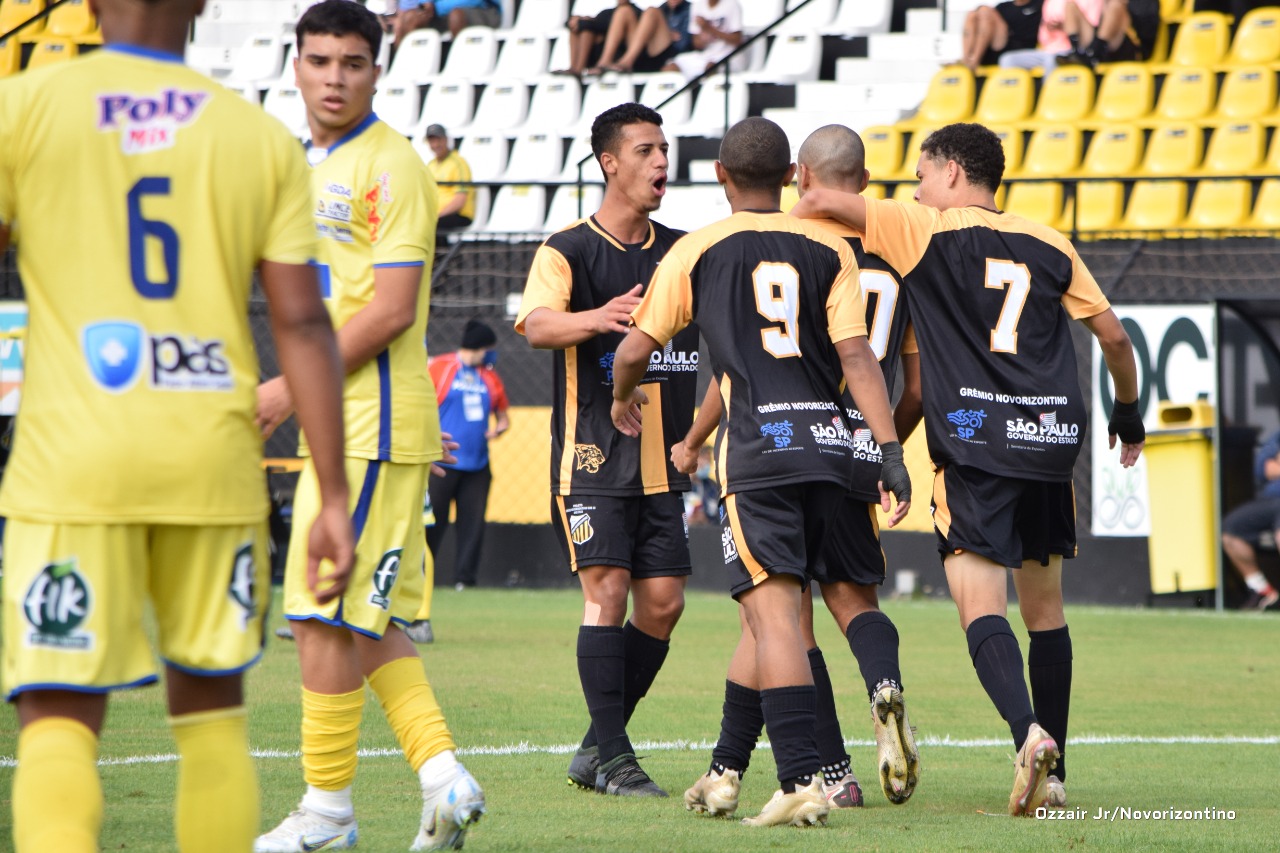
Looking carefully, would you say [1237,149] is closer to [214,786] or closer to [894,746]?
[894,746]

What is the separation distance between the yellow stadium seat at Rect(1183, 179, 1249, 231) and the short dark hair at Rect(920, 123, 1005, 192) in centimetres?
1114

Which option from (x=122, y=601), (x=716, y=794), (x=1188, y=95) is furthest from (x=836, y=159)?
(x=1188, y=95)

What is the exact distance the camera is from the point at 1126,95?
719 inches

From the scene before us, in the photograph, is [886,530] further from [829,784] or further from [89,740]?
[89,740]

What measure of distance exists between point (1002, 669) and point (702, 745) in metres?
1.73

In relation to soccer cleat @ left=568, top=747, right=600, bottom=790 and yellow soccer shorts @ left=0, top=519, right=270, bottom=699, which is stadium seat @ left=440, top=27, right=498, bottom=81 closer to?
soccer cleat @ left=568, top=747, right=600, bottom=790

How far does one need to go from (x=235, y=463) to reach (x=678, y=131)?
57.2 feet

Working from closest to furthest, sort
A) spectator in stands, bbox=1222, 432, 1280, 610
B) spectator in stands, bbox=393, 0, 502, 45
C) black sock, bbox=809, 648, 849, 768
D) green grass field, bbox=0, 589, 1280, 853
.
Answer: green grass field, bbox=0, 589, 1280, 853
black sock, bbox=809, 648, 849, 768
spectator in stands, bbox=1222, 432, 1280, 610
spectator in stands, bbox=393, 0, 502, 45

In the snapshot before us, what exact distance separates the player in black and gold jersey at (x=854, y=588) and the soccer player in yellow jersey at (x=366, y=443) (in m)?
1.13

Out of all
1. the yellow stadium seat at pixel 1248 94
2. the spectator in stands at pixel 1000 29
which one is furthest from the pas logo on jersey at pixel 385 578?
the spectator in stands at pixel 1000 29

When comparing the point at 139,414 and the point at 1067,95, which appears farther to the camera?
the point at 1067,95

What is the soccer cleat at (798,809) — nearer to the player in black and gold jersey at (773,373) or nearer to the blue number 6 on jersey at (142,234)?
the player in black and gold jersey at (773,373)

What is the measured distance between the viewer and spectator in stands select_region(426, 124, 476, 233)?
17.7 metres

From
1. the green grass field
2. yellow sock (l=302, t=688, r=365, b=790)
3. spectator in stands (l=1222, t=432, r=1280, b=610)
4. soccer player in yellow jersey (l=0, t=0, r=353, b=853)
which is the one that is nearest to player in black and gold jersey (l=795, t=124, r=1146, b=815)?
the green grass field
